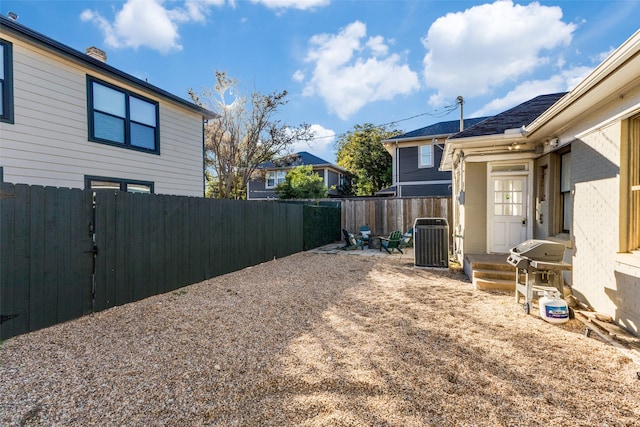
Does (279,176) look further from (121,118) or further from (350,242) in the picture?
(121,118)

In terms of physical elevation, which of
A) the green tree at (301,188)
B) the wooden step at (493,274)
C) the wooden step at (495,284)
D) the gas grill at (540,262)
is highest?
the green tree at (301,188)

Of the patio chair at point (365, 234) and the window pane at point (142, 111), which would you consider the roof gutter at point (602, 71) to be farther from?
the window pane at point (142, 111)

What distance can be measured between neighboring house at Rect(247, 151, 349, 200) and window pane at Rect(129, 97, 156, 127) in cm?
1275

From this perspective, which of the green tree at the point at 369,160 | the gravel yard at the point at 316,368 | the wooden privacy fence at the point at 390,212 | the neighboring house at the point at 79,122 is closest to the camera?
the gravel yard at the point at 316,368

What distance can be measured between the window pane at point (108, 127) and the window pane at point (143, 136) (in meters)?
0.34

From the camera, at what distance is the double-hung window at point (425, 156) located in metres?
17.9

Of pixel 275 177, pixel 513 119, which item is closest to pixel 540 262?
pixel 513 119

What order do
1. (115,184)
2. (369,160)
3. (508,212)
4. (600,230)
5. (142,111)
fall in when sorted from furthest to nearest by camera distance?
(369,160) < (142,111) < (115,184) < (508,212) < (600,230)

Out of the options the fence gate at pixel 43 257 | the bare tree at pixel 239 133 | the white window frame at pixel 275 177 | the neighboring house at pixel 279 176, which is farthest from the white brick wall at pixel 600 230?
the white window frame at pixel 275 177

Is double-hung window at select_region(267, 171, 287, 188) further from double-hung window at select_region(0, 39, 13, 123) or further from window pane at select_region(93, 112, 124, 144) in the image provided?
double-hung window at select_region(0, 39, 13, 123)

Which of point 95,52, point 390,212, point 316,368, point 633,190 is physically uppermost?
point 95,52

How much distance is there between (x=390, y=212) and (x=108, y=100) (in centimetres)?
1054

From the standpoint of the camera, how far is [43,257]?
3.68 metres

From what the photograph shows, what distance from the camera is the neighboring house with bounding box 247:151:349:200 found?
75.5 feet
